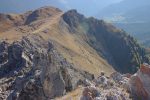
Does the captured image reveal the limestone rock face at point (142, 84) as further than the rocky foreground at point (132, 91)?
Yes

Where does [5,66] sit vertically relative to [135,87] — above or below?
below

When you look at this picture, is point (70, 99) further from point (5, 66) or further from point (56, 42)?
point (56, 42)

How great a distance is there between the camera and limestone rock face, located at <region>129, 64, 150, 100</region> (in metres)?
33.1

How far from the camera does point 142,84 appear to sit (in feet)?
110

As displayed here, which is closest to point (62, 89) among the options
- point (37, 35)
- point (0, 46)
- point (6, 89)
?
point (6, 89)

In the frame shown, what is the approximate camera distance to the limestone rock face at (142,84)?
109 ft

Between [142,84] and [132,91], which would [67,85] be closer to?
A: [132,91]

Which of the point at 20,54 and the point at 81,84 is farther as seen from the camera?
the point at 20,54

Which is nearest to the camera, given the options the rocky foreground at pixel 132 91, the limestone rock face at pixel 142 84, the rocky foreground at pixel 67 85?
the rocky foreground at pixel 132 91

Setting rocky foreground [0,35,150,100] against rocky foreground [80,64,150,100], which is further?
rocky foreground [0,35,150,100]

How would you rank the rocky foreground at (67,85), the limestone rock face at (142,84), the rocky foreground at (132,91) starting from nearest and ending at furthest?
the rocky foreground at (132,91), the limestone rock face at (142,84), the rocky foreground at (67,85)

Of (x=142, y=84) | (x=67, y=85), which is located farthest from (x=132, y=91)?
(x=67, y=85)

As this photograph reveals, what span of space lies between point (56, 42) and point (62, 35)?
21.9 m

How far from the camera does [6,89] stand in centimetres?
6656
